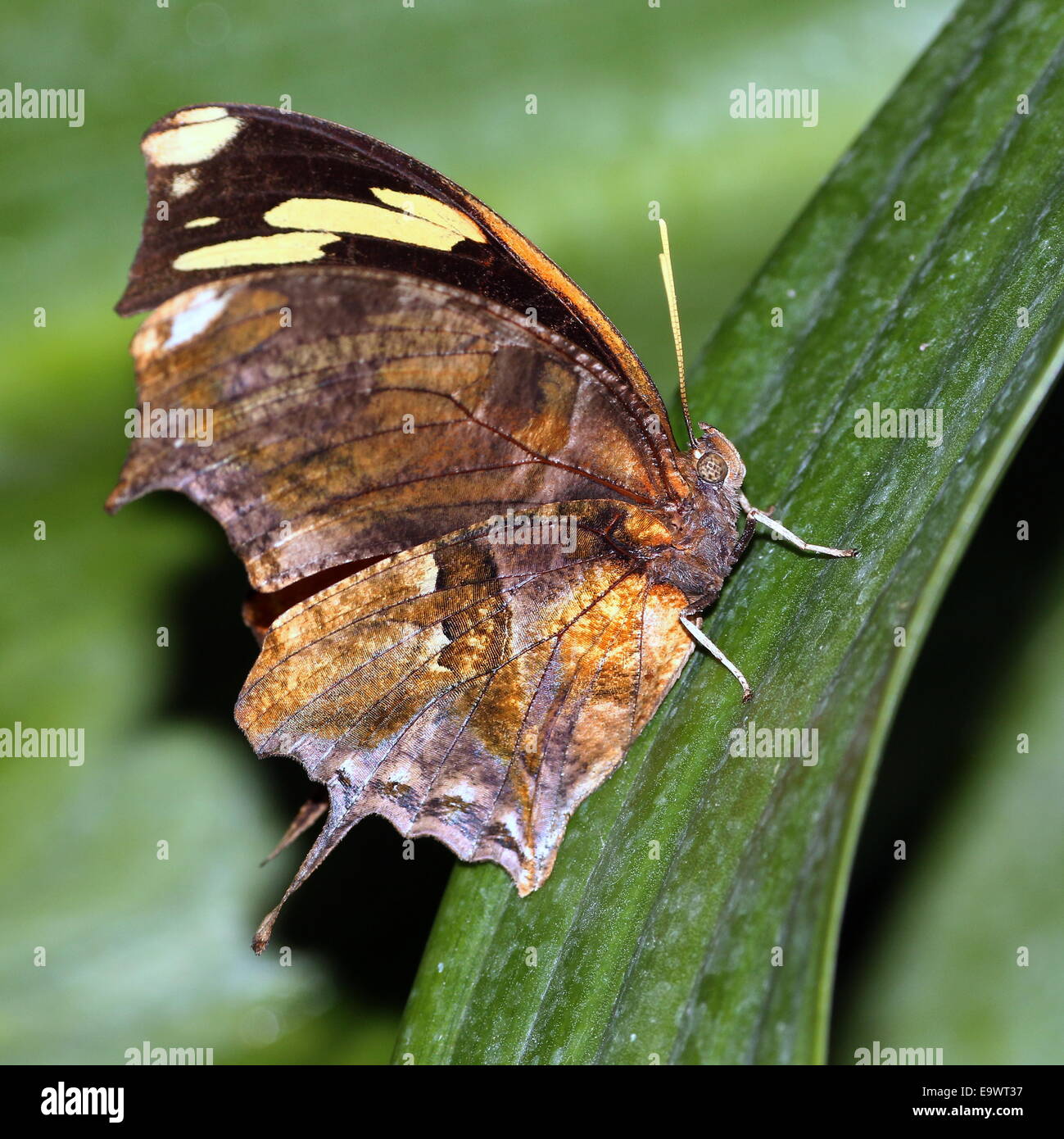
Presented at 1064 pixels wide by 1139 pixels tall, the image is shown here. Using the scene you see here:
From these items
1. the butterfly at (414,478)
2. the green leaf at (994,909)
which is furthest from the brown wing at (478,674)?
the green leaf at (994,909)

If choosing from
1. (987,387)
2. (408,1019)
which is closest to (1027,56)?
(987,387)

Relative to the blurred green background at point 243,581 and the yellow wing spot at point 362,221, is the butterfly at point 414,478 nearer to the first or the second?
the yellow wing spot at point 362,221

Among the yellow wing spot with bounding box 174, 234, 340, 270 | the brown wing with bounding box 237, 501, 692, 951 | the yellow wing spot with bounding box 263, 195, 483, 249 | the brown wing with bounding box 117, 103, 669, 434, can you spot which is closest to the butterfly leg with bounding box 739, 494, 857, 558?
the brown wing with bounding box 237, 501, 692, 951

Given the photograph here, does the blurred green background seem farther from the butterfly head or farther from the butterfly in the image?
the butterfly head

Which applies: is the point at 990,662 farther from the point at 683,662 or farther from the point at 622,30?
the point at 622,30

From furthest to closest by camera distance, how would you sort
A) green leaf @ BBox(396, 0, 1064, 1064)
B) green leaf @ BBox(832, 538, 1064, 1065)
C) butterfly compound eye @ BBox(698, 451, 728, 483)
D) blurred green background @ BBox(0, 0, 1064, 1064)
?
blurred green background @ BBox(0, 0, 1064, 1064) < green leaf @ BBox(832, 538, 1064, 1065) < butterfly compound eye @ BBox(698, 451, 728, 483) < green leaf @ BBox(396, 0, 1064, 1064)

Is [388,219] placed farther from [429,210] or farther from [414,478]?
[414,478]

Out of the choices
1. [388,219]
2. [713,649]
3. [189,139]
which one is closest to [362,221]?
[388,219]
